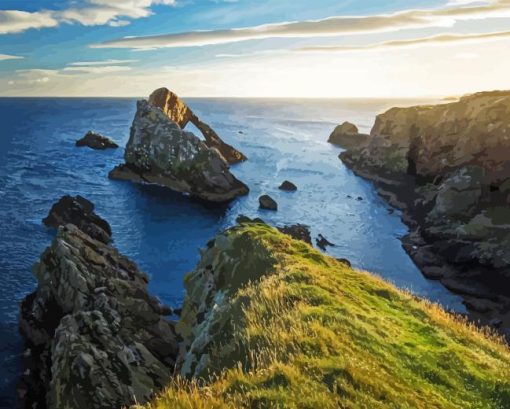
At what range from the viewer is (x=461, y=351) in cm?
1284

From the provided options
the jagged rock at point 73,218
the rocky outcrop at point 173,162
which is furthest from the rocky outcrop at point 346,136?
the jagged rock at point 73,218

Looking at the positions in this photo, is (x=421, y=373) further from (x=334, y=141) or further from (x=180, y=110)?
(x=334, y=141)

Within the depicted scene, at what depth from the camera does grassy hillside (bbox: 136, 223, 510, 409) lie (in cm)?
834

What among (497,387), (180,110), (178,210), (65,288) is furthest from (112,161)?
(497,387)

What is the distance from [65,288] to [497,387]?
28.2 m

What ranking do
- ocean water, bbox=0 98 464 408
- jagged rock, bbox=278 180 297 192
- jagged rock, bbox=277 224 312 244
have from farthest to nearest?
jagged rock, bbox=278 180 297 192, jagged rock, bbox=277 224 312 244, ocean water, bbox=0 98 464 408

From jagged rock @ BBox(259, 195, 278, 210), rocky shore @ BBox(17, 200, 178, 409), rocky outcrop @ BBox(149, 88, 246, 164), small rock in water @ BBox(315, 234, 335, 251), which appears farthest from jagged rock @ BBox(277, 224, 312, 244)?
rocky outcrop @ BBox(149, 88, 246, 164)

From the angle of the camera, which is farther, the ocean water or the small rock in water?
the small rock in water

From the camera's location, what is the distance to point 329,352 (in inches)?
405

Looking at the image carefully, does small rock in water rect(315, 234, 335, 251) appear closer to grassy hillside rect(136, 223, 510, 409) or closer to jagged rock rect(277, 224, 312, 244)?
jagged rock rect(277, 224, 312, 244)

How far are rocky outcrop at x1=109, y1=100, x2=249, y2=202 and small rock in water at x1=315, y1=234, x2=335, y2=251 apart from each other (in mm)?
22949

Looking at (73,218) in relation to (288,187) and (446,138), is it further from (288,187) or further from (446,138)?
(446,138)

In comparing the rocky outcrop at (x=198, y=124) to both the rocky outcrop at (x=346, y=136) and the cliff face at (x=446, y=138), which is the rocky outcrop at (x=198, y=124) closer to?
the cliff face at (x=446, y=138)

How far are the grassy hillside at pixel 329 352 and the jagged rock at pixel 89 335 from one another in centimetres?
678
